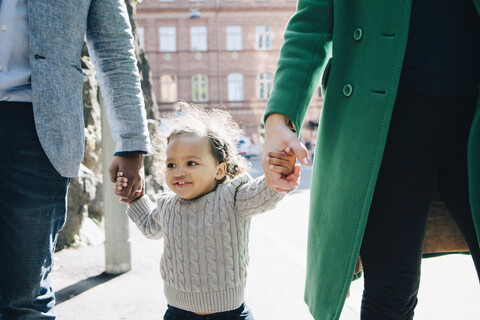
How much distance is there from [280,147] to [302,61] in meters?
0.29

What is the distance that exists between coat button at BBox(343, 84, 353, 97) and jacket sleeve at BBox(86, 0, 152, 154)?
0.90 m

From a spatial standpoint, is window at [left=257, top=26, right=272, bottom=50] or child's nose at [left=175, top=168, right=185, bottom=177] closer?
child's nose at [left=175, top=168, right=185, bottom=177]

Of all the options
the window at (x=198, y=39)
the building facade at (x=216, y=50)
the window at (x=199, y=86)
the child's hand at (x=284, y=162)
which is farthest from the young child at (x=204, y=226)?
the window at (x=198, y=39)

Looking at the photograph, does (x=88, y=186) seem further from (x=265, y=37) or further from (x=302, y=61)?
(x=265, y=37)

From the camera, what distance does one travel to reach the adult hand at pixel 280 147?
56.4 inches

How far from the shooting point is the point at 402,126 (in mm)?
1411

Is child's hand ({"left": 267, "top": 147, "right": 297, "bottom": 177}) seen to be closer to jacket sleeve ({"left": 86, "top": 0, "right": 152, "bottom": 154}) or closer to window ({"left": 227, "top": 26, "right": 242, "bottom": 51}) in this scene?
jacket sleeve ({"left": 86, "top": 0, "right": 152, "bottom": 154})

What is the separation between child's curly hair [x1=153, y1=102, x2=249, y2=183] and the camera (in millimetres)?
2250

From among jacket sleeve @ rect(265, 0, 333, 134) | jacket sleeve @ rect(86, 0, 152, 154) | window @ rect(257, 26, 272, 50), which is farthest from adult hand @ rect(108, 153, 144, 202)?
window @ rect(257, 26, 272, 50)

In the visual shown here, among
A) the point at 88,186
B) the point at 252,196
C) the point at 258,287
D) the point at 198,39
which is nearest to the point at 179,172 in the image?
the point at 252,196

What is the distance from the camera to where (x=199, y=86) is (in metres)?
33.9

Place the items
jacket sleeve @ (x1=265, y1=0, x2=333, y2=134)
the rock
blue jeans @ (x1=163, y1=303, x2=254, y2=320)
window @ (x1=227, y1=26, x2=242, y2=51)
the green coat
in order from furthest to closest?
window @ (x1=227, y1=26, x2=242, y2=51), the rock, blue jeans @ (x1=163, y1=303, x2=254, y2=320), jacket sleeve @ (x1=265, y1=0, x2=333, y2=134), the green coat

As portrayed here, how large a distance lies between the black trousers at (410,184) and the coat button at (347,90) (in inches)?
5.3

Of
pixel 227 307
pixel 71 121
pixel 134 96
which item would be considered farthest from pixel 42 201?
pixel 227 307
